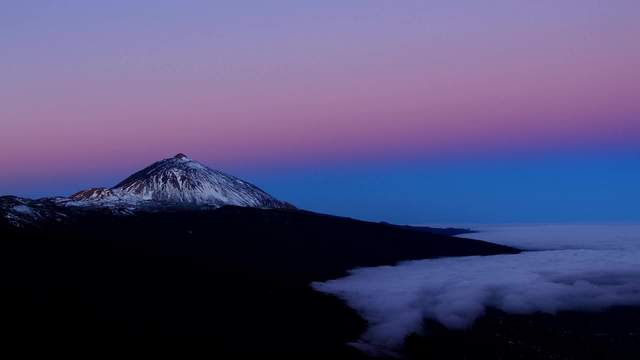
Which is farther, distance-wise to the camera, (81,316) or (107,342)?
(81,316)

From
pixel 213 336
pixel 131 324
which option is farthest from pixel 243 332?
pixel 131 324

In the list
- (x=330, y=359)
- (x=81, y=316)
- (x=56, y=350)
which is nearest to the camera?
(x=56, y=350)


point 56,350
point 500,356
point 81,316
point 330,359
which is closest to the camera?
point 56,350

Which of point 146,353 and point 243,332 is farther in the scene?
point 243,332

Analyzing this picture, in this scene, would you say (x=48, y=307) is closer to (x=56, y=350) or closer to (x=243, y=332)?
(x=56, y=350)

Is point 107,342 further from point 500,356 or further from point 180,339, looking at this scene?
point 500,356

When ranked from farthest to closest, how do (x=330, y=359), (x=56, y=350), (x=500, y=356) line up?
(x=500, y=356) → (x=330, y=359) → (x=56, y=350)

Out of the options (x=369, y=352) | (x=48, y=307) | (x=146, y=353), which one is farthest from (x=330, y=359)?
Answer: (x=48, y=307)

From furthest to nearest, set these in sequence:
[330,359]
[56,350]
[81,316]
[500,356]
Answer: [500,356] → [81,316] → [330,359] → [56,350]

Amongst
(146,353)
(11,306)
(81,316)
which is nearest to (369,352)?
(146,353)
